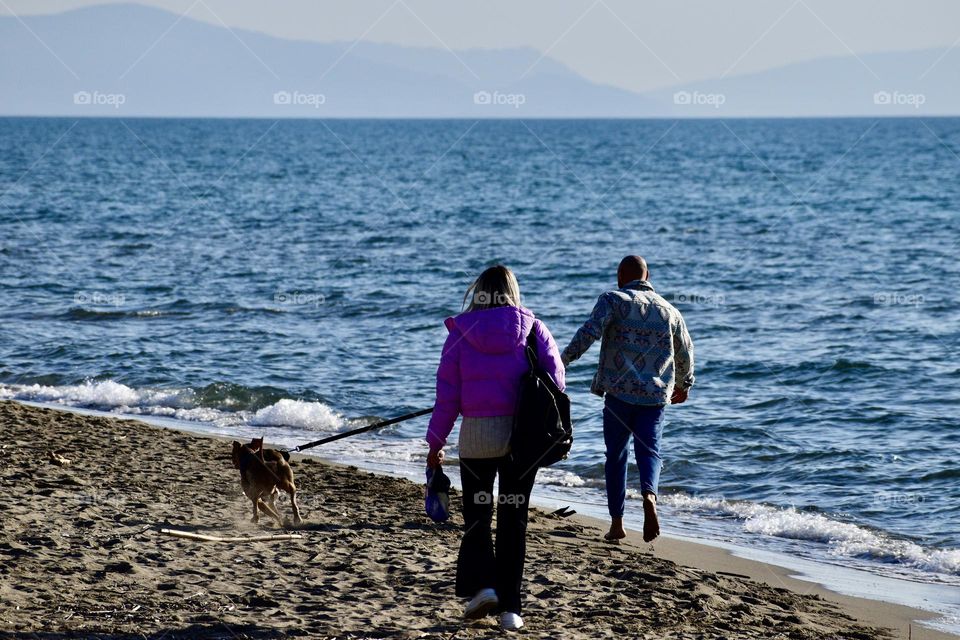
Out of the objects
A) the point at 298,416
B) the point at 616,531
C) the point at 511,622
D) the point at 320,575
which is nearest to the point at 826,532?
the point at 616,531

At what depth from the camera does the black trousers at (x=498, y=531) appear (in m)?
5.45

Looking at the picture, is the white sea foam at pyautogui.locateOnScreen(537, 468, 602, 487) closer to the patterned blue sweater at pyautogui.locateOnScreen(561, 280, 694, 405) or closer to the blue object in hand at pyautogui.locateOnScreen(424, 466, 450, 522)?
the patterned blue sweater at pyautogui.locateOnScreen(561, 280, 694, 405)

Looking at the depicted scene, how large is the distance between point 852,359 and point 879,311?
4.63 meters

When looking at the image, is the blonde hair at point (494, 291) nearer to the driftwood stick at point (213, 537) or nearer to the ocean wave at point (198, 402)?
the driftwood stick at point (213, 537)

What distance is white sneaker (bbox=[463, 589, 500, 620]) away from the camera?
549cm

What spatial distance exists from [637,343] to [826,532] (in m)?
2.92

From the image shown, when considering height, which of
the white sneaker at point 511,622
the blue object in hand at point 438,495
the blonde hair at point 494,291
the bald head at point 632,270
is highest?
the bald head at point 632,270

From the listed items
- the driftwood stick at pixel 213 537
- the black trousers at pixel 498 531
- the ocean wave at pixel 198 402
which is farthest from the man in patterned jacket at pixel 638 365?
the ocean wave at pixel 198 402

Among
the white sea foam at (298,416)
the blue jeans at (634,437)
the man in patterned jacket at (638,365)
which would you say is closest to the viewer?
the man in patterned jacket at (638,365)

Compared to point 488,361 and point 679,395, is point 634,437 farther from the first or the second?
point 488,361

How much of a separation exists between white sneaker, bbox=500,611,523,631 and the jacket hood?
1360 mm

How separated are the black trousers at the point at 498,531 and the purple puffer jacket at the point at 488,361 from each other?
301 millimetres

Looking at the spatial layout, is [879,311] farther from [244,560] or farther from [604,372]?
[244,560]

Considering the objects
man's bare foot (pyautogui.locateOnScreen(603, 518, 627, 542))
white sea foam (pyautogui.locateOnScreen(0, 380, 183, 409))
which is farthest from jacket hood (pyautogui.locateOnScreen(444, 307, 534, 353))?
white sea foam (pyautogui.locateOnScreen(0, 380, 183, 409))
